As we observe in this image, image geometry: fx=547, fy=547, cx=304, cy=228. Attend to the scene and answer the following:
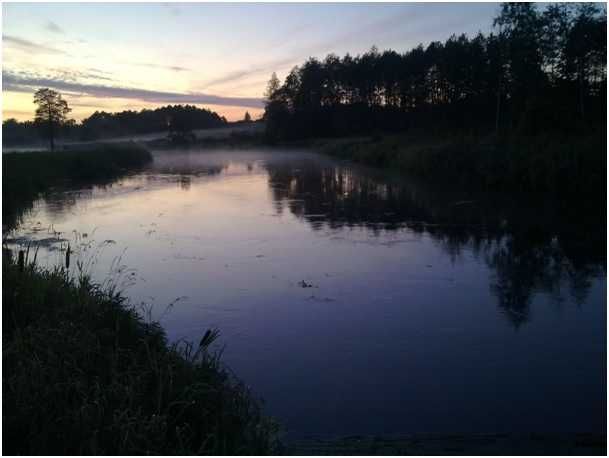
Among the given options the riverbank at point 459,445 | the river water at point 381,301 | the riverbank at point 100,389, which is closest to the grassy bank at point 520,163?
the river water at point 381,301

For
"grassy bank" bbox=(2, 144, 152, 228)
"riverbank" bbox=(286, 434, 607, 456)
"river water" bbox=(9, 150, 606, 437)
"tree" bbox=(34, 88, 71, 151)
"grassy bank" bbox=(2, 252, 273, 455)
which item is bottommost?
"riverbank" bbox=(286, 434, 607, 456)

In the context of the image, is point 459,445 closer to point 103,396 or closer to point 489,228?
point 103,396

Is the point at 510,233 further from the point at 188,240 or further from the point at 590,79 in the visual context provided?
the point at 590,79

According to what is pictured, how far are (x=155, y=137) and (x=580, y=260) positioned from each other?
9673 centimetres

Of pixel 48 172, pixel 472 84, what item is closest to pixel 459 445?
pixel 48 172

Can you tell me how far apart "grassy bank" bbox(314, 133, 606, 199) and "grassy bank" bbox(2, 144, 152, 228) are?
15553 millimetres

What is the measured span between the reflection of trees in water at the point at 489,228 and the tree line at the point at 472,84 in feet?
29.3

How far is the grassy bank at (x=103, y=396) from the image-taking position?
340 cm

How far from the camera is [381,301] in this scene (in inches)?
311

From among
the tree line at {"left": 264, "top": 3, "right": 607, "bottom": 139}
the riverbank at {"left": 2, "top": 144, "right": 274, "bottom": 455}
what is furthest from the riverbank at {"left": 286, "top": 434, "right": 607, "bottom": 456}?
the tree line at {"left": 264, "top": 3, "right": 607, "bottom": 139}

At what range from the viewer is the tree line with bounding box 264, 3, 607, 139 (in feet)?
97.3

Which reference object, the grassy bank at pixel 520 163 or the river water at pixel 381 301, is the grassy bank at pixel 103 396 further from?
the grassy bank at pixel 520 163

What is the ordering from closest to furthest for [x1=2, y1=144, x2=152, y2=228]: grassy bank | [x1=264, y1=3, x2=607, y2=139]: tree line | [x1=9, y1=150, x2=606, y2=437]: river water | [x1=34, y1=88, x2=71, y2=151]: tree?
[x1=9, y1=150, x2=606, y2=437]: river water → [x1=2, y1=144, x2=152, y2=228]: grassy bank → [x1=264, y1=3, x2=607, y2=139]: tree line → [x1=34, y1=88, x2=71, y2=151]: tree

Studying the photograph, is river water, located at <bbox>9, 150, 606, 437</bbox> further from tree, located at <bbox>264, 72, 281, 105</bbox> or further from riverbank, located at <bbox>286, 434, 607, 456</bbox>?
tree, located at <bbox>264, 72, 281, 105</bbox>
